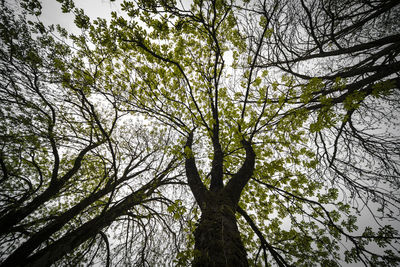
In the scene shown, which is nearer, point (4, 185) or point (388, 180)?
point (388, 180)

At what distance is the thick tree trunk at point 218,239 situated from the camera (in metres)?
1.52

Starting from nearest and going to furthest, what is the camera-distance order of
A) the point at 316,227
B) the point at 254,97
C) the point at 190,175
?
the point at 190,175 < the point at 316,227 < the point at 254,97

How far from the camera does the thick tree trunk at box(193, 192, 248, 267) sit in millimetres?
1522

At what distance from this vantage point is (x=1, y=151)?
375 cm

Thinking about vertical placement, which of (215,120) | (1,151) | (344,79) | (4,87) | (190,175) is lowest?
(1,151)

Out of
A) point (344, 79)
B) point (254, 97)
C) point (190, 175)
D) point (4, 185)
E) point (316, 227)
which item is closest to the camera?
point (190, 175)

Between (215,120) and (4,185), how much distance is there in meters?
6.87

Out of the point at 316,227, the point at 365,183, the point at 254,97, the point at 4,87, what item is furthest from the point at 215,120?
the point at 4,87

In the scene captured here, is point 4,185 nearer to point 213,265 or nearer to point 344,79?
point 213,265

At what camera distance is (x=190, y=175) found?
3.15 meters

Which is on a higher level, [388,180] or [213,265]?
[388,180]

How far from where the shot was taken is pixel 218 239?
171cm

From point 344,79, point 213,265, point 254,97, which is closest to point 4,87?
point 213,265

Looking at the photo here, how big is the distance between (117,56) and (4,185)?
546 cm
